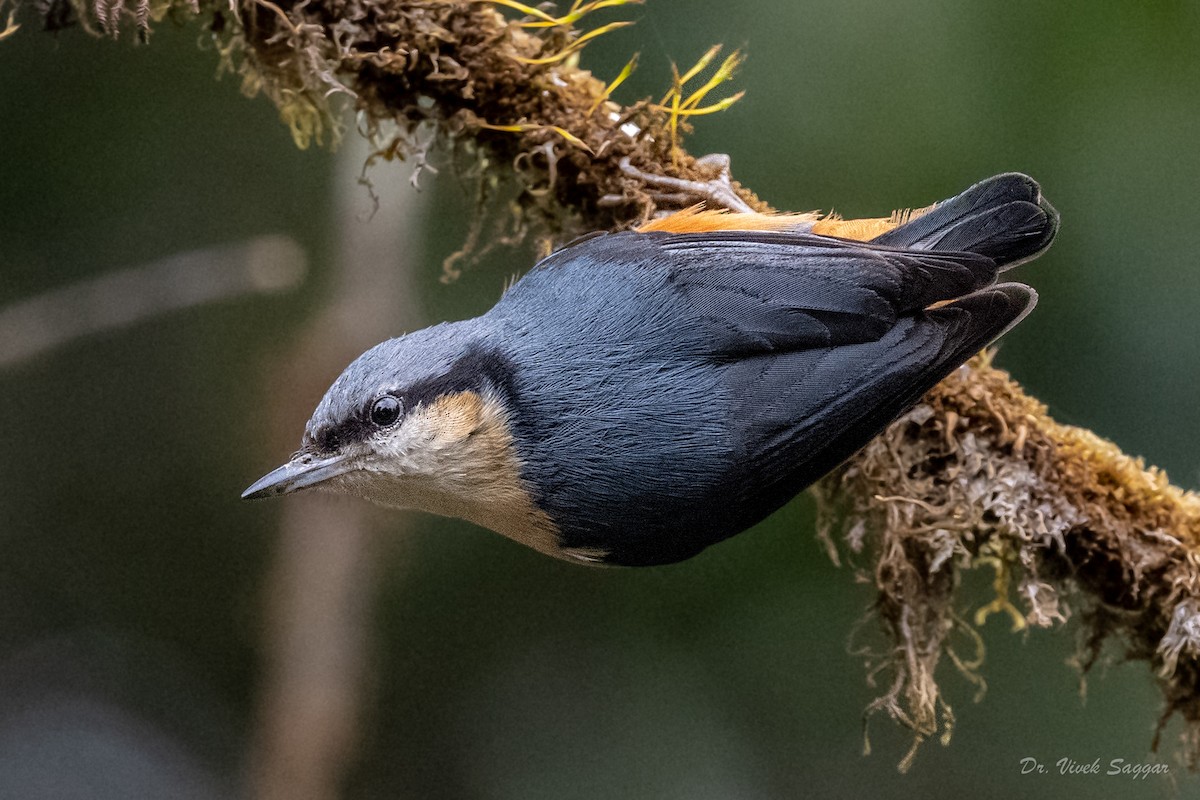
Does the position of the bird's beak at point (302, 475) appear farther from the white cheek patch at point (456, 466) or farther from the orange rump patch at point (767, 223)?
the orange rump patch at point (767, 223)

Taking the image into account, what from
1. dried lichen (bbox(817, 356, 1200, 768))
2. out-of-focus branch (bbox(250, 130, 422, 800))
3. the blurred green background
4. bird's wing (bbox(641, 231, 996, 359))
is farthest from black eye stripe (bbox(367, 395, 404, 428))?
the blurred green background

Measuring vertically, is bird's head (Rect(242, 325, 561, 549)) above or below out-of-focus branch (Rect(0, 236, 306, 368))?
below

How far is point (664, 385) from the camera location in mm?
2260

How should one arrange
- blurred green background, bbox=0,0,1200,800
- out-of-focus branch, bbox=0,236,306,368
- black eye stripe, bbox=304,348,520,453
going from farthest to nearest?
1. blurred green background, bbox=0,0,1200,800
2. out-of-focus branch, bbox=0,236,306,368
3. black eye stripe, bbox=304,348,520,453

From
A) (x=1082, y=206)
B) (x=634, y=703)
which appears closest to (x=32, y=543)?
(x=634, y=703)

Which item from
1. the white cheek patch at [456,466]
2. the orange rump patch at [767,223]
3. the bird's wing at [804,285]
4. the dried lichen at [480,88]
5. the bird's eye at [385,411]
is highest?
the dried lichen at [480,88]

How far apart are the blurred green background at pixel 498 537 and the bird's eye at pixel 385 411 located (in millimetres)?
1655

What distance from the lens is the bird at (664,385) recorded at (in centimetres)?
221

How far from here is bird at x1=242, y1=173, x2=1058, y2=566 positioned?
221 centimetres

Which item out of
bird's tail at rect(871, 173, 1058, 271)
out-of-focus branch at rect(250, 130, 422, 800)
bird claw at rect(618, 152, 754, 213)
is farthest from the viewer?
out-of-focus branch at rect(250, 130, 422, 800)

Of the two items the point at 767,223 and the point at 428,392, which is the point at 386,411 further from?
the point at 767,223

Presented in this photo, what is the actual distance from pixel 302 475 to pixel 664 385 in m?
0.77

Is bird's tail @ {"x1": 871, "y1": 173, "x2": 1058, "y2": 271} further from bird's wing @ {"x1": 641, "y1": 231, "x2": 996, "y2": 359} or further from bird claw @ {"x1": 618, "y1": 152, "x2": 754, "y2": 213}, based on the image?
bird claw @ {"x1": 618, "y1": 152, "x2": 754, "y2": 213}

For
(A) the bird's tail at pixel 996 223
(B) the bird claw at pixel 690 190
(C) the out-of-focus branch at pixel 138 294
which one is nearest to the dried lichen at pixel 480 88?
(B) the bird claw at pixel 690 190
